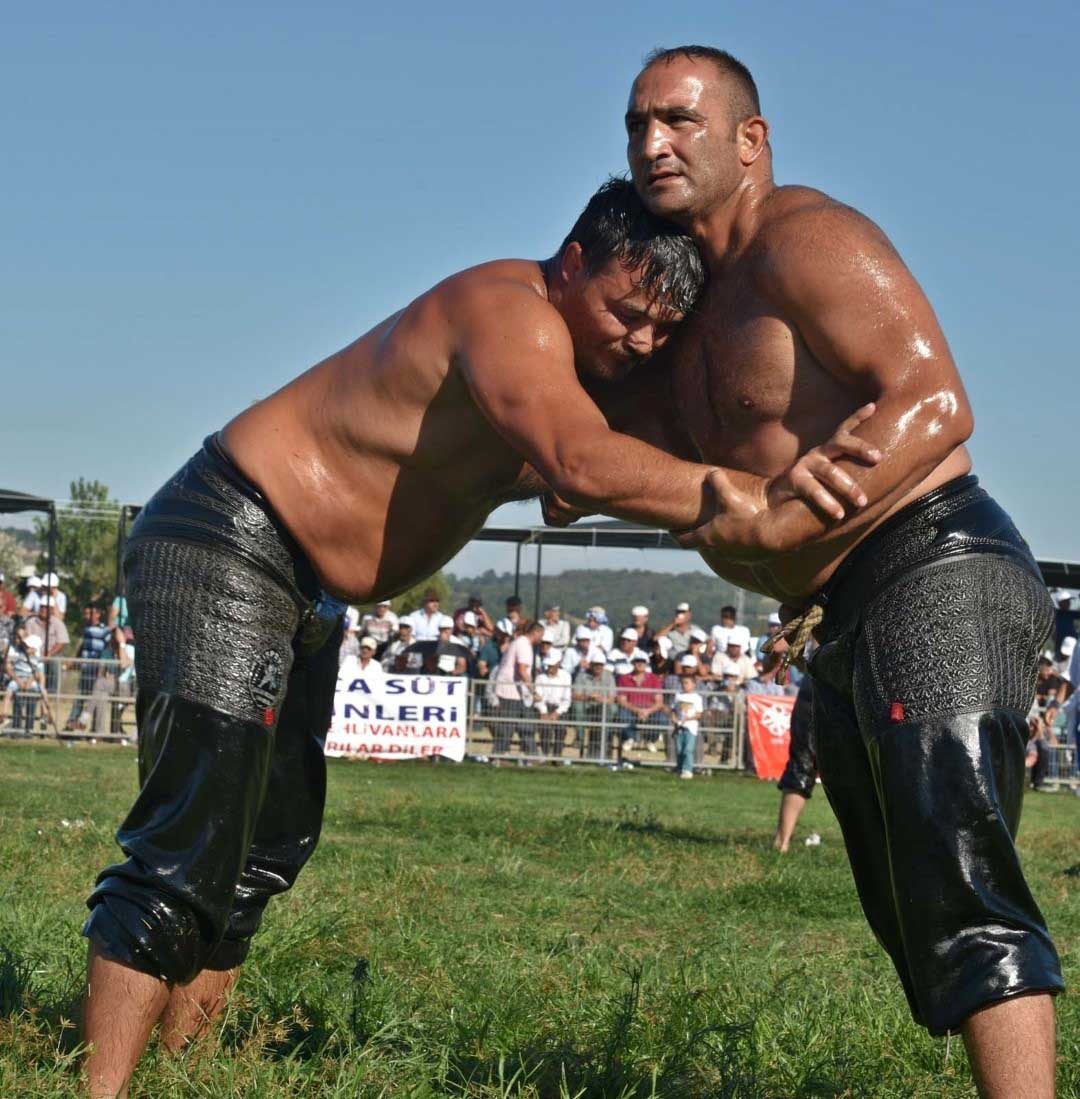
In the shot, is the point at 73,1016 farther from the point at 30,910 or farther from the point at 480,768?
the point at 480,768

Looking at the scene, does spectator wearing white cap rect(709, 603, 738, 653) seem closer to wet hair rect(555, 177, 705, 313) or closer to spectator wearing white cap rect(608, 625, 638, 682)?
spectator wearing white cap rect(608, 625, 638, 682)

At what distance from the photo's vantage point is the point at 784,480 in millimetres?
3311

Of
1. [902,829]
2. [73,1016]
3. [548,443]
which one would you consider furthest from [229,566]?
[902,829]

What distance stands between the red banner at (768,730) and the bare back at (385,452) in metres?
15.4

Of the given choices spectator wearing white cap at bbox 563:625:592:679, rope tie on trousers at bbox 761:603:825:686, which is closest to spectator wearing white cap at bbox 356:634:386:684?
spectator wearing white cap at bbox 563:625:592:679

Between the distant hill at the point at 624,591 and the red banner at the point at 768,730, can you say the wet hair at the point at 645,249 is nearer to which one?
the red banner at the point at 768,730

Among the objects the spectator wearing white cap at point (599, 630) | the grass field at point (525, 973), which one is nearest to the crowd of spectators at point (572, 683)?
the spectator wearing white cap at point (599, 630)

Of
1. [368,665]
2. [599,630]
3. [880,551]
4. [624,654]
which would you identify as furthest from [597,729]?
[880,551]

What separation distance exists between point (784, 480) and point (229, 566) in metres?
1.37

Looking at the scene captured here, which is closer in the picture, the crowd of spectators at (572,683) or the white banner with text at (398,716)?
the white banner with text at (398,716)

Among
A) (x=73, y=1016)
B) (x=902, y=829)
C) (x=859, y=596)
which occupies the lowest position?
(x=73, y=1016)

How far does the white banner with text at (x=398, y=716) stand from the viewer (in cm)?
1830

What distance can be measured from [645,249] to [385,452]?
79 cm

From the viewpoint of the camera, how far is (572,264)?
3.78 meters
